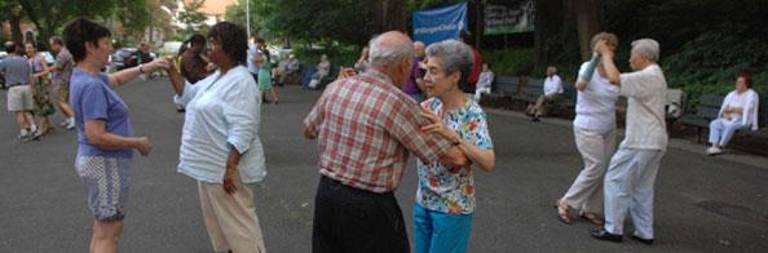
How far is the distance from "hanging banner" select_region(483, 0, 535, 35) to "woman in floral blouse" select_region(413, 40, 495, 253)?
1772 centimetres

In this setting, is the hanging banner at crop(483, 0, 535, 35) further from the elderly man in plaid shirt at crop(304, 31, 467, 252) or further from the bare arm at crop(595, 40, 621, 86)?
the elderly man in plaid shirt at crop(304, 31, 467, 252)

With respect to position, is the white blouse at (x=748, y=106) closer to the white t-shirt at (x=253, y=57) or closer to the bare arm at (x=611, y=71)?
the bare arm at (x=611, y=71)

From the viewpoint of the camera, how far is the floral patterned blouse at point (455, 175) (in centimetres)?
313

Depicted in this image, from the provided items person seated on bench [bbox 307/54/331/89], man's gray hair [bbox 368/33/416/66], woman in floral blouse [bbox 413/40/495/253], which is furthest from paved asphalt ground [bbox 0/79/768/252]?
person seated on bench [bbox 307/54/331/89]

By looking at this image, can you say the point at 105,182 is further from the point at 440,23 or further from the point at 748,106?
the point at 440,23

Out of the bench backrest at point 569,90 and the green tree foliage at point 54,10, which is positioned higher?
the green tree foliage at point 54,10

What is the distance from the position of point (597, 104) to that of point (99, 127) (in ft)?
12.4

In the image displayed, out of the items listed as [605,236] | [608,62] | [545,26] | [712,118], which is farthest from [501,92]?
[608,62]

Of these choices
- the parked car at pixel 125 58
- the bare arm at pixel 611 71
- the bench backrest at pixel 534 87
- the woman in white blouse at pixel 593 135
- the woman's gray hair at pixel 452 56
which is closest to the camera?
the woman's gray hair at pixel 452 56

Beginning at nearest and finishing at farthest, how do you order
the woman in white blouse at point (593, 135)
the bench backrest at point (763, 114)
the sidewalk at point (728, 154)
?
the woman in white blouse at point (593, 135) < the sidewalk at point (728, 154) < the bench backrest at point (763, 114)

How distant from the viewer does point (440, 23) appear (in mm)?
18938

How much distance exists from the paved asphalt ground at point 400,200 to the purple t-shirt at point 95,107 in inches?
62.6

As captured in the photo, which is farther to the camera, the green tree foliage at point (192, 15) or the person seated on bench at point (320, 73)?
the green tree foliage at point (192, 15)

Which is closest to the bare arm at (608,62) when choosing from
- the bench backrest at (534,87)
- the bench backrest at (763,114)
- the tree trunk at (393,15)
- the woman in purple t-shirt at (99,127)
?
the woman in purple t-shirt at (99,127)
